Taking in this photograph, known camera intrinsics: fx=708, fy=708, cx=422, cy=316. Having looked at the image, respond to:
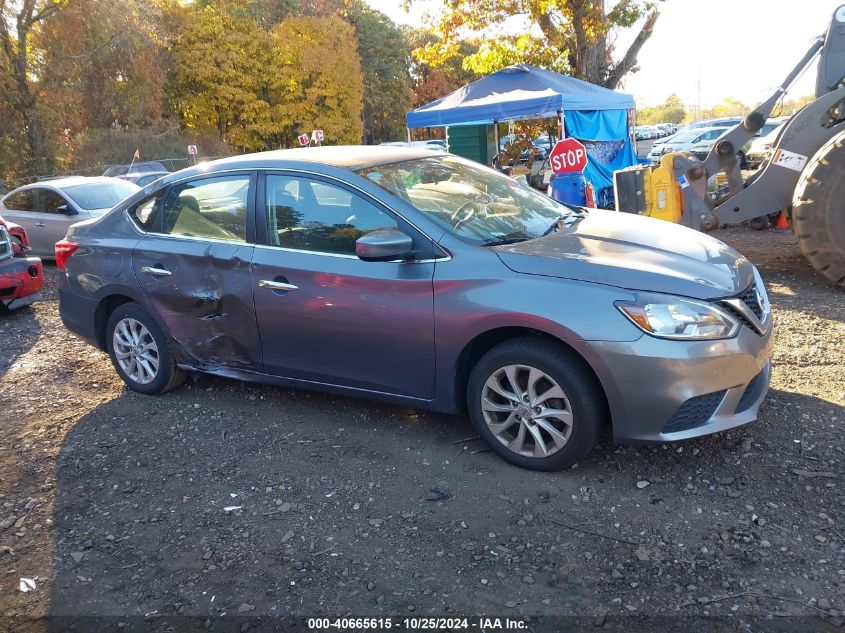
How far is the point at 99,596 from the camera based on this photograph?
10.1 ft

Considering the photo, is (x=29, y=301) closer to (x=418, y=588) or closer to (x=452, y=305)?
(x=452, y=305)

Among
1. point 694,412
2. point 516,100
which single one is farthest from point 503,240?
point 516,100

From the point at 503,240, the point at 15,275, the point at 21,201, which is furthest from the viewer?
the point at 21,201

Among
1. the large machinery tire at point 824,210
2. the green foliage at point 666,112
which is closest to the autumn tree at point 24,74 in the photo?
the large machinery tire at point 824,210

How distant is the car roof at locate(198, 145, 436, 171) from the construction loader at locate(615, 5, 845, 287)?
3.72 metres

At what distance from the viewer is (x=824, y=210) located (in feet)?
20.6

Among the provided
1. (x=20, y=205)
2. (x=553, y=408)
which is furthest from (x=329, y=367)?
(x=20, y=205)

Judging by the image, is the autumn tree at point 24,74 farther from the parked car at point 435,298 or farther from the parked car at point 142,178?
the parked car at point 435,298

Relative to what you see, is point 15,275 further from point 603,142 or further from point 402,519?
point 603,142

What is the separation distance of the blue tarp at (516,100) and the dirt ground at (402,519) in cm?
908

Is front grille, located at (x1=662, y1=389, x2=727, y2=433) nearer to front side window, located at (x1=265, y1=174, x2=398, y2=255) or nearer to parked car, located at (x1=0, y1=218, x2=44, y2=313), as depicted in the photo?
front side window, located at (x1=265, y1=174, x2=398, y2=255)

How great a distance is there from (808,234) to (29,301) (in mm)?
8267

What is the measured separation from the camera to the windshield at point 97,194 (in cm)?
1144

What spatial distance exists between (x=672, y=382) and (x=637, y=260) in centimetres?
68
